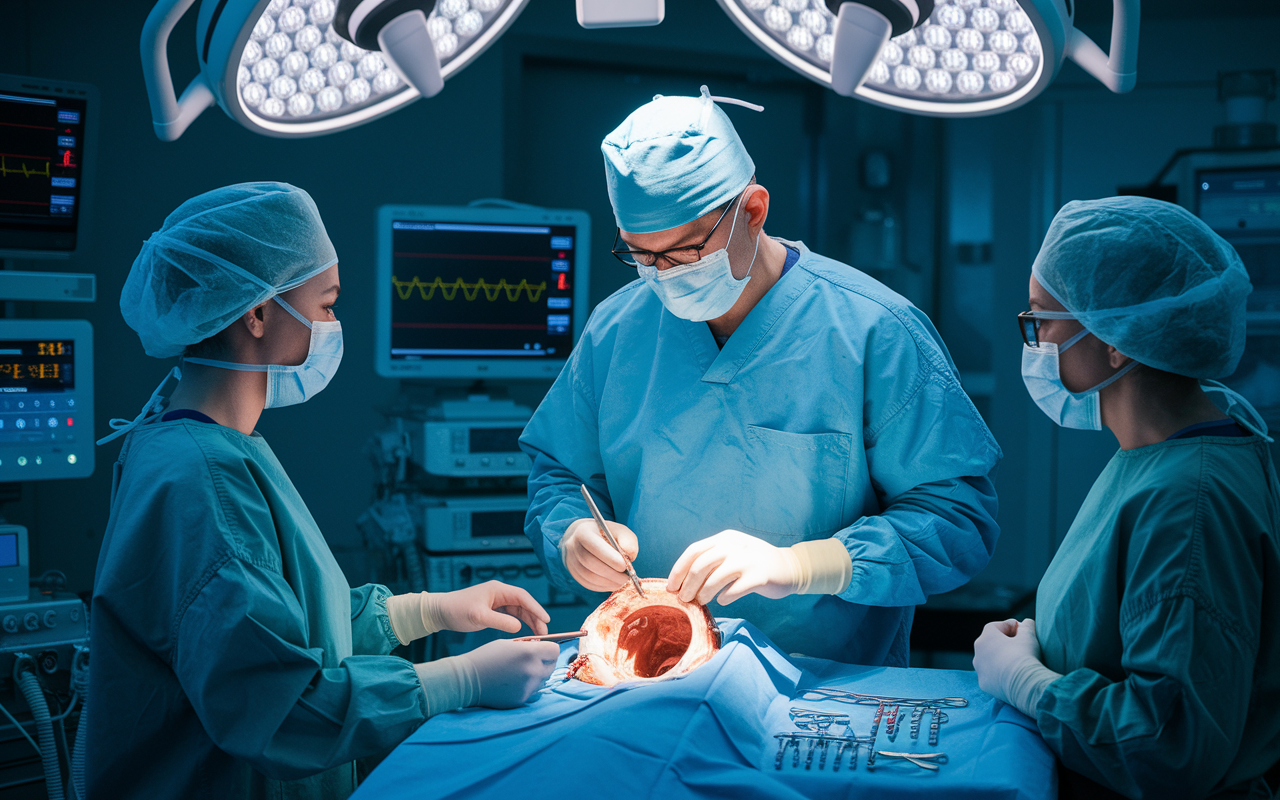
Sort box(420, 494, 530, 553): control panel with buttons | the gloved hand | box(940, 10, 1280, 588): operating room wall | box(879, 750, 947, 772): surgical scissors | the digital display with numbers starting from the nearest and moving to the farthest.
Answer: box(879, 750, 947, 772): surgical scissors → the gloved hand → the digital display with numbers → box(420, 494, 530, 553): control panel with buttons → box(940, 10, 1280, 588): operating room wall

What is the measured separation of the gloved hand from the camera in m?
1.30

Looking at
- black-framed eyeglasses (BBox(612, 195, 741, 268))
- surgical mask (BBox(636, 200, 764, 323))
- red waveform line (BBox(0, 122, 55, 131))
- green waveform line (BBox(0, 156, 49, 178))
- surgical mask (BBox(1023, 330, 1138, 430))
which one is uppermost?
red waveform line (BBox(0, 122, 55, 131))

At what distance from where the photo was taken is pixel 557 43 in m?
3.71

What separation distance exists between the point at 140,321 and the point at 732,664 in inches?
37.7

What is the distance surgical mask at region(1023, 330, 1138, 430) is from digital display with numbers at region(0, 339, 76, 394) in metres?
2.29

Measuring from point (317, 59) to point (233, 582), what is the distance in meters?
0.64

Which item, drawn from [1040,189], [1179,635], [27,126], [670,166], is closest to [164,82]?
[670,166]

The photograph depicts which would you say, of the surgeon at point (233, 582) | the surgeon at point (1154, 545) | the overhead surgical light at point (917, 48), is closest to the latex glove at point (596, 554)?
the surgeon at point (233, 582)

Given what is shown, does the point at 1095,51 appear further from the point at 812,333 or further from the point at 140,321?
the point at 140,321

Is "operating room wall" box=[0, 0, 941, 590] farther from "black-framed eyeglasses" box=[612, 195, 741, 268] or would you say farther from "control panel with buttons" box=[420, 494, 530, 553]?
"black-framed eyeglasses" box=[612, 195, 741, 268]

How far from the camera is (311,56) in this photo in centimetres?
114

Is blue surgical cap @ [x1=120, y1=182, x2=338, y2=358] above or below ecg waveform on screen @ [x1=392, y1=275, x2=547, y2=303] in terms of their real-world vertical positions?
below

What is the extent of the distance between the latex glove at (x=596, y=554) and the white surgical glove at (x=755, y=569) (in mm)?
121

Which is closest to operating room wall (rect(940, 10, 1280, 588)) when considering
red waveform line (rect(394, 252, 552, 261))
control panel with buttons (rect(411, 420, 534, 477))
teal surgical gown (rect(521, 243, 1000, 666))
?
red waveform line (rect(394, 252, 552, 261))
